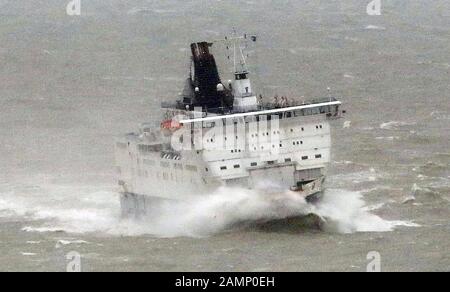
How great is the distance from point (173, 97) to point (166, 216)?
3664 centimetres

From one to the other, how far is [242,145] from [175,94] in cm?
4077

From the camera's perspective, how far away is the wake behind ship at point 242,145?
217ft

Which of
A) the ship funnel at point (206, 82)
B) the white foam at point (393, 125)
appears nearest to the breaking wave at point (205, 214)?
the ship funnel at point (206, 82)

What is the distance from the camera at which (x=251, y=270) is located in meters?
58.4

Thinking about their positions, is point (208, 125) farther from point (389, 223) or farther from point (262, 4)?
point (262, 4)

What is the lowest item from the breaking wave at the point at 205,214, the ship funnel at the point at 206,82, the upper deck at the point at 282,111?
the breaking wave at the point at 205,214

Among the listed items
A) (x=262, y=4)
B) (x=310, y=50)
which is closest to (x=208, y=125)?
(x=310, y=50)

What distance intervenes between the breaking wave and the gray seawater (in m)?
0.10

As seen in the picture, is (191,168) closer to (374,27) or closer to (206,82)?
(206,82)

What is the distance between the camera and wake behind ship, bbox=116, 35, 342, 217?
6619 cm

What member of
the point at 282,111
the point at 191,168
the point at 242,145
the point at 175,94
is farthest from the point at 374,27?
the point at 191,168

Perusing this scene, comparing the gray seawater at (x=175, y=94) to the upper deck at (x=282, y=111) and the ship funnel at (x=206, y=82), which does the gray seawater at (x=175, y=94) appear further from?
the ship funnel at (x=206, y=82)

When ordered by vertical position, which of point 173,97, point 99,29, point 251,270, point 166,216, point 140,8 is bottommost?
point 251,270

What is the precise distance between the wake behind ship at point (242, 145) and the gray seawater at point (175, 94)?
1.11 metres
